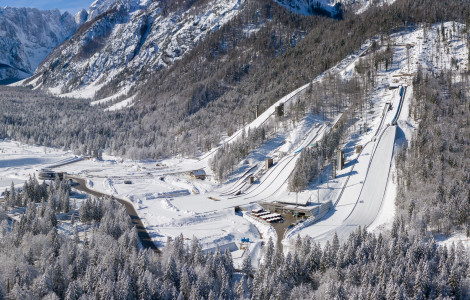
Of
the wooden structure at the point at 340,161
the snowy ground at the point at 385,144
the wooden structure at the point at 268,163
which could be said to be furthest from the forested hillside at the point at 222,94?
the wooden structure at the point at 340,161

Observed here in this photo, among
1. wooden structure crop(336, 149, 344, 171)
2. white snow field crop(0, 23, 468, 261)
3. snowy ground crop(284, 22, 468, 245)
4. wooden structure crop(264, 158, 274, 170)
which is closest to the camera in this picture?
white snow field crop(0, 23, 468, 261)

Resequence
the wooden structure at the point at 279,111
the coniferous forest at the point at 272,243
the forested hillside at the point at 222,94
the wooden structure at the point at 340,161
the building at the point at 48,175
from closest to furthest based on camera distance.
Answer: the coniferous forest at the point at 272,243 → the wooden structure at the point at 340,161 → the building at the point at 48,175 → the wooden structure at the point at 279,111 → the forested hillside at the point at 222,94

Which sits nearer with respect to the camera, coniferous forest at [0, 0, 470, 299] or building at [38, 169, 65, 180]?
coniferous forest at [0, 0, 470, 299]

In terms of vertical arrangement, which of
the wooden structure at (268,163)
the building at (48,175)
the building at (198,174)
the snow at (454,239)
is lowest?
the snow at (454,239)

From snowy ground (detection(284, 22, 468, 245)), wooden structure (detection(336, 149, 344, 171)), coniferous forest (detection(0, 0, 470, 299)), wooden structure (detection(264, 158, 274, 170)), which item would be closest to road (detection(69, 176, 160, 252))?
coniferous forest (detection(0, 0, 470, 299))

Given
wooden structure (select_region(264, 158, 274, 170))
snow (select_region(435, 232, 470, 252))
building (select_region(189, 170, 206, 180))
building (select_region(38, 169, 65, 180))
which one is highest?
wooden structure (select_region(264, 158, 274, 170))

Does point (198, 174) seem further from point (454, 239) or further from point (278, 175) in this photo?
point (454, 239)

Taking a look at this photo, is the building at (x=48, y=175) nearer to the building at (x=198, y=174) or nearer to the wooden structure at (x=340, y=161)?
the building at (x=198, y=174)

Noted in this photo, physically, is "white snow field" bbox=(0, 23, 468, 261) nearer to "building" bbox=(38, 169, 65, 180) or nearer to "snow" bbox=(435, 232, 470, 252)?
"building" bbox=(38, 169, 65, 180)
